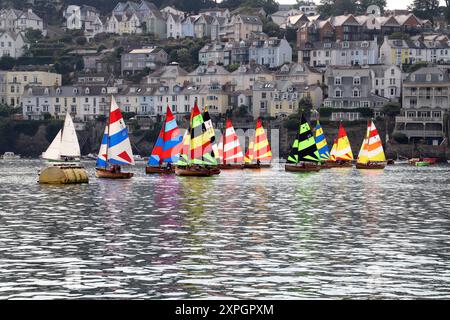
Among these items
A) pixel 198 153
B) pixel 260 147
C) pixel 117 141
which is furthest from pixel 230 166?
pixel 117 141

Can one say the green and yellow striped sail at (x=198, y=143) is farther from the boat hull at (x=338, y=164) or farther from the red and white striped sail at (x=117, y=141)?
the boat hull at (x=338, y=164)

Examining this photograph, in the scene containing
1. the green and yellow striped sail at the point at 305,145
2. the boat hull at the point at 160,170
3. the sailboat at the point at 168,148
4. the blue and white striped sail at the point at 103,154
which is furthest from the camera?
the green and yellow striped sail at the point at 305,145

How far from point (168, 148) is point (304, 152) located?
61.9 ft

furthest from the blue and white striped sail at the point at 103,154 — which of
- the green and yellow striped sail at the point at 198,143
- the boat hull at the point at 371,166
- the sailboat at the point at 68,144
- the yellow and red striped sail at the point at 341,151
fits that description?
the yellow and red striped sail at the point at 341,151

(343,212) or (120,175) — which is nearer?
(343,212)

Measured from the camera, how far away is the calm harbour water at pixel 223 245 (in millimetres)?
32719

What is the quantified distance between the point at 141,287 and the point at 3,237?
16908 millimetres

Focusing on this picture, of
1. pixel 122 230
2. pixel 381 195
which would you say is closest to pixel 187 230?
pixel 122 230

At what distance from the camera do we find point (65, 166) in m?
103

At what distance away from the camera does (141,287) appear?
32.5 metres

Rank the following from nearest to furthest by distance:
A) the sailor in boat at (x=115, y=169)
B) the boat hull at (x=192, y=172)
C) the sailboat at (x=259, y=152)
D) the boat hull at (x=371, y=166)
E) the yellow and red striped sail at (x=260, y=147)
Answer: the sailor in boat at (x=115, y=169) < the boat hull at (x=192, y=172) < the sailboat at (x=259, y=152) < the yellow and red striped sail at (x=260, y=147) < the boat hull at (x=371, y=166)

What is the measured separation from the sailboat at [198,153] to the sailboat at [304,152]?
12820 millimetres

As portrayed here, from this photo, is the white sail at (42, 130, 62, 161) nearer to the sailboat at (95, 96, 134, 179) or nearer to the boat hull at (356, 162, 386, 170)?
the sailboat at (95, 96, 134, 179)

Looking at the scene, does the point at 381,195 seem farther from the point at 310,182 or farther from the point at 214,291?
the point at 214,291
